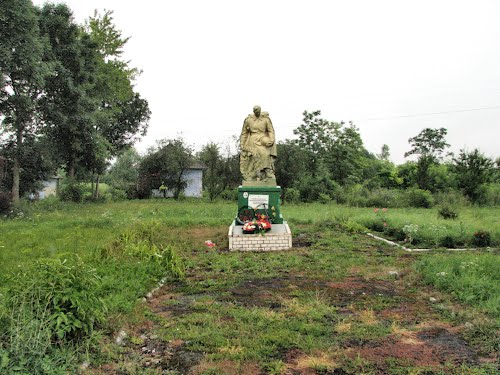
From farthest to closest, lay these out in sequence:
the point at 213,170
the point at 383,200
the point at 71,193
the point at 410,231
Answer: the point at 213,170 < the point at 71,193 < the point at 383,200 < the point at 410,231

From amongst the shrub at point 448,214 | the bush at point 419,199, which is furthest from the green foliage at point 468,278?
the bush at point 419,199

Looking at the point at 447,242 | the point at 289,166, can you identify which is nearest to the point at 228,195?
the point at 289,166

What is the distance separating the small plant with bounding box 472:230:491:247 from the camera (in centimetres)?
1059

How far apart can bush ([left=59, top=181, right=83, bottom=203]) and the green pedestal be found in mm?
18977

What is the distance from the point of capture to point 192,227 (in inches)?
536

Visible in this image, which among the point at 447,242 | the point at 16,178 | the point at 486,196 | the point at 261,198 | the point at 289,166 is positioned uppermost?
the point at 289,166

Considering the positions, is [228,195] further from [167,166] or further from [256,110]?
[256,110]

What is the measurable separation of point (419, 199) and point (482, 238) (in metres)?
13.7

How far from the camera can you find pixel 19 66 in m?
17.5

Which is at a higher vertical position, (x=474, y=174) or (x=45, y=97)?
(x=45, y=97)

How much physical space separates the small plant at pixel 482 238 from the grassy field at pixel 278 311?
1126mm

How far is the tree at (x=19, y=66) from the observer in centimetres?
1677

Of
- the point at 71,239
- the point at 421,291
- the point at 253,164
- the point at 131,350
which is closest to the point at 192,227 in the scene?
the point at 253,164

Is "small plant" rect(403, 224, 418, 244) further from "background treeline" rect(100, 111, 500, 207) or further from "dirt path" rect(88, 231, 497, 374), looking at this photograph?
"background treeline" rect(100, 111, 500, 207)
